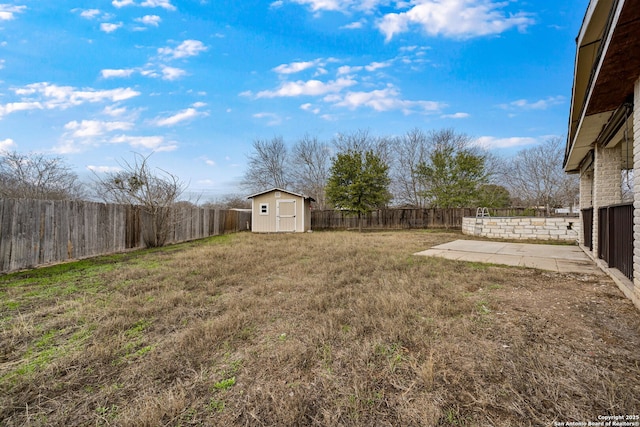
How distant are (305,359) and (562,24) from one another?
10999mm

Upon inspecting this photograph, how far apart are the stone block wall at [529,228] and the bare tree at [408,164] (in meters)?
10.3

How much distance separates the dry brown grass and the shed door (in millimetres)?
11570

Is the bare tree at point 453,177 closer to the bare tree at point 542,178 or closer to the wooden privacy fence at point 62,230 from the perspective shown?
the bare tree at point 542,178

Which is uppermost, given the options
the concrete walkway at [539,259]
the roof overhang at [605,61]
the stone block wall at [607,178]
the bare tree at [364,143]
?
the bare tree at [364,143]

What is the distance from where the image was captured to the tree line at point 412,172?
54.3 feet

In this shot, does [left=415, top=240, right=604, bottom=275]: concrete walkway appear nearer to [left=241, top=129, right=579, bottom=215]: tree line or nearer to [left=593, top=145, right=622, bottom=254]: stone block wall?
[left=593, top=145, right=622, bottom=254]: stone block wall

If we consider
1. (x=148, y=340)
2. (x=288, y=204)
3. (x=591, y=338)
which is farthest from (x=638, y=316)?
(x=288, y=204)

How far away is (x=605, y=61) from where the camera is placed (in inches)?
100

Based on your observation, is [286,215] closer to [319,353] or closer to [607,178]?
[607,178]

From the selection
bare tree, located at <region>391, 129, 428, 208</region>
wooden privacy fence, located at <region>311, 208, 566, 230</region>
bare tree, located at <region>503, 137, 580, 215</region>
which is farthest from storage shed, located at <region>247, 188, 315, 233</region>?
bare tree, located at <region>503, 137, 580, 215</region>

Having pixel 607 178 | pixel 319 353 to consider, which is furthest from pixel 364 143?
pixel 319 353

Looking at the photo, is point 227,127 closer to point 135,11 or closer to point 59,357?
point 135,11

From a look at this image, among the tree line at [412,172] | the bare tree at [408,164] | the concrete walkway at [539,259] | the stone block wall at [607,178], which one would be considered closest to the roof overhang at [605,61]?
the stone block wall at [607,178]

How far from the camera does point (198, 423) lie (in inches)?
51.8
